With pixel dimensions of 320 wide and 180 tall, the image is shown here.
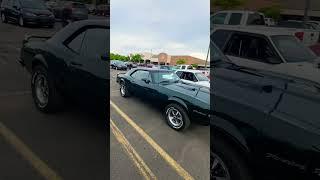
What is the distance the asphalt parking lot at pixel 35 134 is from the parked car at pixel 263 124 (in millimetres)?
597

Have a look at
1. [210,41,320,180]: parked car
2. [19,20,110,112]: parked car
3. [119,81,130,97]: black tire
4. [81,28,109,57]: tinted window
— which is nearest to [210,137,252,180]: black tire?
[210,41,320,180]: parked car

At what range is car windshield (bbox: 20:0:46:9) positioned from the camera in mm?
1997

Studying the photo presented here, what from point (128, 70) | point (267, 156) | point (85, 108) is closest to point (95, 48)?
point (128, 70)

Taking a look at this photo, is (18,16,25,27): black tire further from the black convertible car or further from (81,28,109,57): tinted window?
the black convertible car

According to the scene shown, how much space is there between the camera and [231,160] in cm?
187

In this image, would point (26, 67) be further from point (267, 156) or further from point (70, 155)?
point (267, 156)

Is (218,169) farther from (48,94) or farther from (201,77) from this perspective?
(48,94)

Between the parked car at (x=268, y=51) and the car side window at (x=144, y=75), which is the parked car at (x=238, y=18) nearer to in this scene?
the parked car at (x=268, y=51)

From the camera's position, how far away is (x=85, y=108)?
1922mm

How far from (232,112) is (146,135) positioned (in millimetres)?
423

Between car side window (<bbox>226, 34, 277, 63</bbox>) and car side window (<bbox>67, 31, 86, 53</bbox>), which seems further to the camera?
car side window (<bbox>67, 31, 86, 53</bbox>)

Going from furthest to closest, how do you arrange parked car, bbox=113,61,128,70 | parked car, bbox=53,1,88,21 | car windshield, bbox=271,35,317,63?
parked car, bbox=53,1,88,21 → parked car, bbox=113,61,128,70 → car windshield, bbox=271,35,317,63

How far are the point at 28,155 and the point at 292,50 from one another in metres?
1.40

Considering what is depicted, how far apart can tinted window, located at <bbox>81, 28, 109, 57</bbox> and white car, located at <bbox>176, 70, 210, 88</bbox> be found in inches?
14.3
